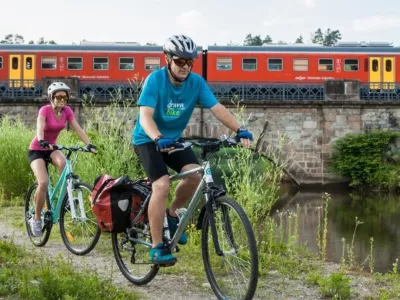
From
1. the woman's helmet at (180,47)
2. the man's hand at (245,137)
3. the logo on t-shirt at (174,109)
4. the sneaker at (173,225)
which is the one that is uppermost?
the woman's helmet at (180,47)

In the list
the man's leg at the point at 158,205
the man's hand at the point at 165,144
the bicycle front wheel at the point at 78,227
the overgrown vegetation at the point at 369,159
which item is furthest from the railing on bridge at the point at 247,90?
the man's hand at the point at 165,144

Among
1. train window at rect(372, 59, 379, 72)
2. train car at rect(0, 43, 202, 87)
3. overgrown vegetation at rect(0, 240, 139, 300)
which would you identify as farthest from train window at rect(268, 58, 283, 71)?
overgrown vegetation at rect(0, 240, 139, 300)

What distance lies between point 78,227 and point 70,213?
154mm

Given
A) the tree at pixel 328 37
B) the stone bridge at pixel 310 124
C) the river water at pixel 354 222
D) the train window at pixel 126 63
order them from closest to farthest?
the river water at pixel 354 222 < the train window at pixel 126 63 < the stone bridge at pixel 310 124 < the tree at pixel 328 37

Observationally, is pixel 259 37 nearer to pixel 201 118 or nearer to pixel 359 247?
pixel 201 118

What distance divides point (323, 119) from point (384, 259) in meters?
13.5

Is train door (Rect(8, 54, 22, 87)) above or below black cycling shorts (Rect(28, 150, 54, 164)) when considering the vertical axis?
above

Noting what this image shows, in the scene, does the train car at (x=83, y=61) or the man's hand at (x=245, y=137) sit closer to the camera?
the man's hand at (x=245, y=137)

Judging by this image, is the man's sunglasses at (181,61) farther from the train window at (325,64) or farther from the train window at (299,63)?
the train window at (325,64)

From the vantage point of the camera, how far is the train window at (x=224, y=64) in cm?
2525

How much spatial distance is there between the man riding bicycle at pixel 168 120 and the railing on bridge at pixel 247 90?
19848mm

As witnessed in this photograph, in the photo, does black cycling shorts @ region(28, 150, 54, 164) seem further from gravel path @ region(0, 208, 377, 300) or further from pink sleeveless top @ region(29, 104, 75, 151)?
gravel path @ region(0, 208, 377, 300)

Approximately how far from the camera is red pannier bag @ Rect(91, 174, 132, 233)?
461 centimetres

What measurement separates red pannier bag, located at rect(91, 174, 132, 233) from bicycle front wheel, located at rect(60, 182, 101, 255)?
90 centimetres
